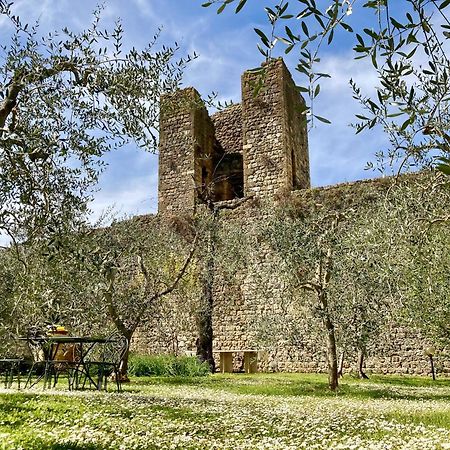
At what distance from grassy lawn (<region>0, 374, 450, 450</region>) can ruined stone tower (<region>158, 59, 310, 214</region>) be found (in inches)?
352

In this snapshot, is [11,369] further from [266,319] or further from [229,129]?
[229,129]

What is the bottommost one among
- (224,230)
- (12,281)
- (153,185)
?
(12,281)

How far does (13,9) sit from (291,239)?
832cm

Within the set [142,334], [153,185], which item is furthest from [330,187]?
[142,334]

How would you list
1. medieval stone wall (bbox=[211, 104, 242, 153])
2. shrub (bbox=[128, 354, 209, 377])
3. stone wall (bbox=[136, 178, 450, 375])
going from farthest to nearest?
1. medieval stone wall (bbox=[211, 104, 242, 153])
2. shrub (bbox=[128, 354, 209, 377])
3. stone wall (bbox=[136, 178, 450, 375])

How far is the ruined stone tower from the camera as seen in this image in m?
16.6

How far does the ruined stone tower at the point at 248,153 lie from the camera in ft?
54.4

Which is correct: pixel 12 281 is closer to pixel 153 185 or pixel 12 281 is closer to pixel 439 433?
pixel 153 185

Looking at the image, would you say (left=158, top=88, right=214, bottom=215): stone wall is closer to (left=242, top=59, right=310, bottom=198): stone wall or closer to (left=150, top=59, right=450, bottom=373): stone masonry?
(left=150, top=59, right=450, bottom=373): stone masonry

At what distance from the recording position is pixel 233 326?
1588cm

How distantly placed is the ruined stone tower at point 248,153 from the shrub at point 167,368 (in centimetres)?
528

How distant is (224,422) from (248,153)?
12408 mm

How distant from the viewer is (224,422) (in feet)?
18.7

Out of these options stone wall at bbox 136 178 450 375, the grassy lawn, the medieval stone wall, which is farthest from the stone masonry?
the grassy lawn
